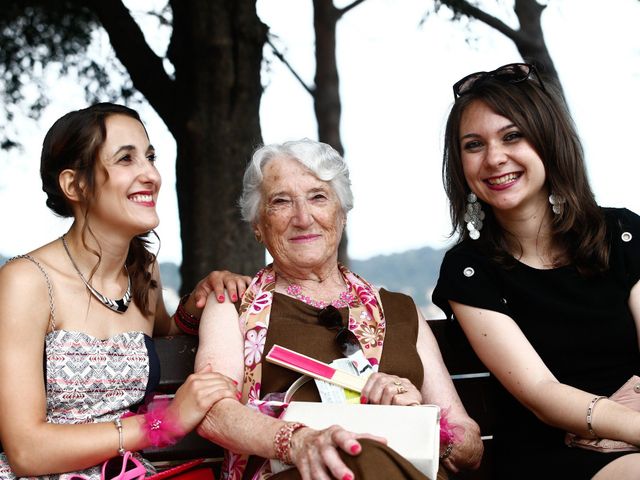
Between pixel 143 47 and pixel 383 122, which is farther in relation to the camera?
pixel 383 122

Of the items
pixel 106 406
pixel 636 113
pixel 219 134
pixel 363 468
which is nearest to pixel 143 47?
pixel 219 134

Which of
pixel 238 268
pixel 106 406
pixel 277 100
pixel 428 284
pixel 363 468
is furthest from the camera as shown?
pixel 428 284

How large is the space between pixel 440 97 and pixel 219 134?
1.70 m

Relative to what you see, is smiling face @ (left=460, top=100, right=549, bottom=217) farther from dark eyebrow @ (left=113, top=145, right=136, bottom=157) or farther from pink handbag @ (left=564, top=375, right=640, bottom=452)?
dark eyebrow @ (left=113, top=145, right=136, bottom=157)

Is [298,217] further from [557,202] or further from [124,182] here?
[557,202]

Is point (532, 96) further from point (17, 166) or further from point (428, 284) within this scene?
point (17, 166)

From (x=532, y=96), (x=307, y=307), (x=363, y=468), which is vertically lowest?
(x=363, y=468)

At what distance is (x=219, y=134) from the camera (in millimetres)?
5504

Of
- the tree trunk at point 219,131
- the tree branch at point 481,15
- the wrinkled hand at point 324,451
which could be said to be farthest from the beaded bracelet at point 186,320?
the tree branch at point 481,15

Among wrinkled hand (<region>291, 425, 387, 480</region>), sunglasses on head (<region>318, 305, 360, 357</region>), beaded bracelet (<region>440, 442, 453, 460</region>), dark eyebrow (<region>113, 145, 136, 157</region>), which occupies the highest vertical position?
dark eyebrow (<region>113, 145, 136, 157</region>)

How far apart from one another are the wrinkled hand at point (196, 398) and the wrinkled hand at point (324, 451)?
0.34 meters

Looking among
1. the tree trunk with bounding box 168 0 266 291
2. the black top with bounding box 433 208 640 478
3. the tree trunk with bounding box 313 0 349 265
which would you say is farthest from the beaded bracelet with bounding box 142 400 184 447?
the tree trunk with bounding box 313 0 349 265

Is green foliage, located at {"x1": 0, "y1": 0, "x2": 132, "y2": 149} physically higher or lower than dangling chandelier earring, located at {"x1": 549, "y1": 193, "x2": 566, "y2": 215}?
higher

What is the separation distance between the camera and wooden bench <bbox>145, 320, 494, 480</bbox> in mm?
2912
